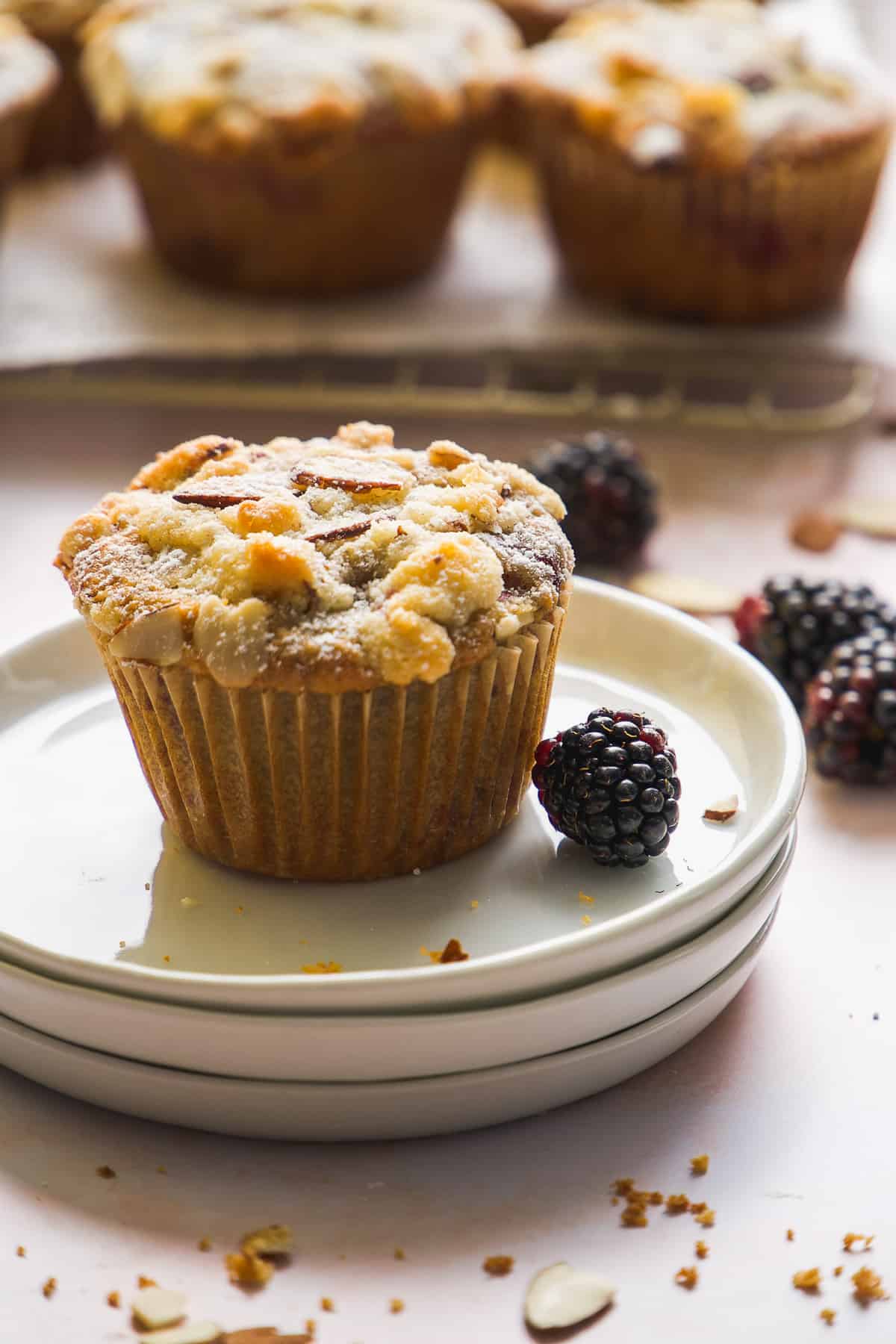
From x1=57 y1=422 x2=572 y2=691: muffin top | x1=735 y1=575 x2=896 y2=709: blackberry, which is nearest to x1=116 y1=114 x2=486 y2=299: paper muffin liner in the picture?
x1=735 y1=575 x2=896 y2=709: blackberry

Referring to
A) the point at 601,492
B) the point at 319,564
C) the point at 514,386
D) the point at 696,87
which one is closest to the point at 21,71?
the point at 514,386

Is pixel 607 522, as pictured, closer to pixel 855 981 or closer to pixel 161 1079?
pixel 855 981

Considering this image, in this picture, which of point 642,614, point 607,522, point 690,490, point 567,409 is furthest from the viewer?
point 567,409

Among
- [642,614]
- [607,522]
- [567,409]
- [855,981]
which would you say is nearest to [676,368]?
[567,409]

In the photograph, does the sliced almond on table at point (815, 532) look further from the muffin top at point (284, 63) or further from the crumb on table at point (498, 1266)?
the crumb on table at point (498, 1266)

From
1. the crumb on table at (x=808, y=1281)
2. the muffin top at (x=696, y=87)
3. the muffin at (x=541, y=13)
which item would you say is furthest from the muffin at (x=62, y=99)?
the crumb on table at (x=808, y=1281)

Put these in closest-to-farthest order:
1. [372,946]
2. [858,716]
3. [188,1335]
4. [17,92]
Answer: [188,1335]
[372,946]
[858,716]
[17,92]

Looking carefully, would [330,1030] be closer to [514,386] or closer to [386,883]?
[386,883]
